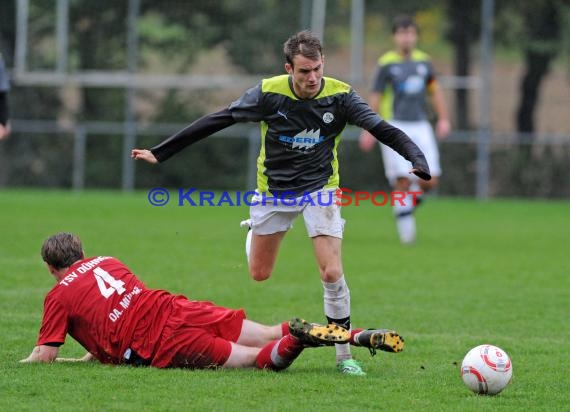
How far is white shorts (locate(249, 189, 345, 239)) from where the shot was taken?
7.07 m

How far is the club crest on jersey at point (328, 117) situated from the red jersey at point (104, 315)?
141 centimetres

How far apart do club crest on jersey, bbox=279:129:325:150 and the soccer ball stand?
1736mm

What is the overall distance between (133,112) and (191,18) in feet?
7.80

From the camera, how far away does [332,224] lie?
278 inches

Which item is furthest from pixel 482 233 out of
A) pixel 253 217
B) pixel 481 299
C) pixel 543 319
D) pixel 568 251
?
pixel 253 217

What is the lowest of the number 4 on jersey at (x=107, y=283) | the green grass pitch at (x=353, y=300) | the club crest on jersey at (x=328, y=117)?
the green grass pitch at (x=353, y=300)

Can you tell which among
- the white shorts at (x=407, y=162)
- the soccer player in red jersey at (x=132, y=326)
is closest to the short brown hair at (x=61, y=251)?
the soccer player in red jersey at (x=132, y=326)

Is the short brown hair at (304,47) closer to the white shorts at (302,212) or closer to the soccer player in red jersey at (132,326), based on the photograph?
the white shorts at (302,212)

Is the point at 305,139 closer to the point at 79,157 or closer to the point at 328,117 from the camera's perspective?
the point at 328,117

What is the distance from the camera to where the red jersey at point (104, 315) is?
6.68 metres

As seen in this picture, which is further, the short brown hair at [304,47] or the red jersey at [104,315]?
the short brown hair at [304,47]

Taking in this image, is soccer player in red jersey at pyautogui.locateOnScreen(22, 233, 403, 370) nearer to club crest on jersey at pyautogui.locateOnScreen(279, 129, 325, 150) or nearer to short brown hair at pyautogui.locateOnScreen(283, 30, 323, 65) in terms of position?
club crest on jersey at pyautogui.locateOnScreen(279, 129, 325, 150)

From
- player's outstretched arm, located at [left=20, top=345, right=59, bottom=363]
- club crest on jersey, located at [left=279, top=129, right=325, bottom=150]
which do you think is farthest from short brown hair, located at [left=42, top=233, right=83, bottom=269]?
club crest on jersey, located at [left=279, top=129, right=325, bottom=150]

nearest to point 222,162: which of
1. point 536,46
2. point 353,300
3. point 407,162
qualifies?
point 536,46
